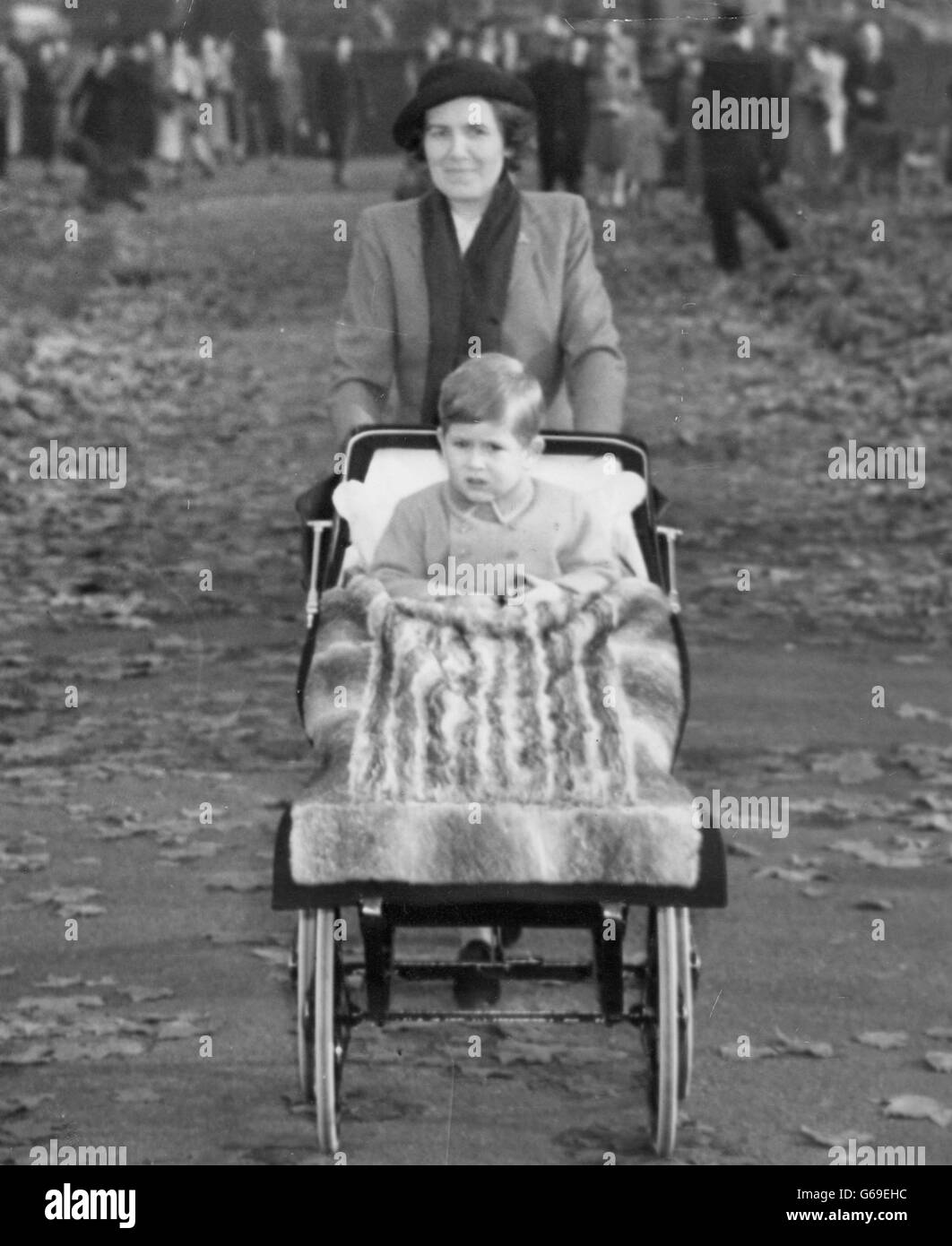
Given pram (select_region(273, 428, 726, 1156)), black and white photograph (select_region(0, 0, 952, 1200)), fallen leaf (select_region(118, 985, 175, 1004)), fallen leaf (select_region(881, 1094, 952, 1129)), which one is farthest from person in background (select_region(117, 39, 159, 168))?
fallen leaf (select_region(881, 1094, 952, 1129))

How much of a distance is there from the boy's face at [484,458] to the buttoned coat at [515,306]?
0.97 meters

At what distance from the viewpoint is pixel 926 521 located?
13.7 m

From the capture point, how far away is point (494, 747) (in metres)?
5.28

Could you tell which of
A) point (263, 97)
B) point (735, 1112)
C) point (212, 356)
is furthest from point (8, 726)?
point (263, 97)

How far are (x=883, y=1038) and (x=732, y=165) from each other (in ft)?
61.6

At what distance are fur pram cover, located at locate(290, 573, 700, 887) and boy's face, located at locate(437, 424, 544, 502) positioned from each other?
0.29 m

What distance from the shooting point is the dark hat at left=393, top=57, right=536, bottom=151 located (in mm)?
6254

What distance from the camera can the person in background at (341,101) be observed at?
109 feet

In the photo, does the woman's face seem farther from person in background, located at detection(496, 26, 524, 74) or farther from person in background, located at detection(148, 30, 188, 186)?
person in background, located at detection(496, 26, 524, 74)

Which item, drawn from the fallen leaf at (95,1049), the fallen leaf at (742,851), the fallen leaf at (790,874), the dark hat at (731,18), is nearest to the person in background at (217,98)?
the dark hat at (731,18)

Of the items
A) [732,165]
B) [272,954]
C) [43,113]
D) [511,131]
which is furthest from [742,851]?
[43,113]

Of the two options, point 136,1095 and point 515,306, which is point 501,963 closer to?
point 136,1095
